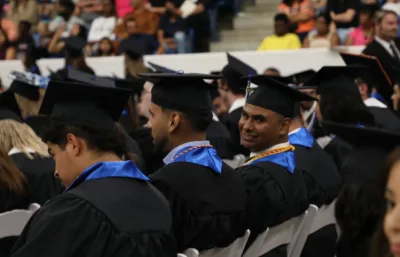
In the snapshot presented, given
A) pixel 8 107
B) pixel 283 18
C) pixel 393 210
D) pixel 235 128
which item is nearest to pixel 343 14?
pixel 283 18

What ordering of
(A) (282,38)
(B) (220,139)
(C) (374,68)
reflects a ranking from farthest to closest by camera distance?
(A) (282,38) → (B) (220,139) → (C) (374,68)

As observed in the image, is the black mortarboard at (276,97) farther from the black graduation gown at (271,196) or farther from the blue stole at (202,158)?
the blue stole at (202,158)

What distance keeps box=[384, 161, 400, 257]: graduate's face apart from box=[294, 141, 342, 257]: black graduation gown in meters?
3.14

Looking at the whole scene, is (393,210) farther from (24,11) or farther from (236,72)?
(24,11)

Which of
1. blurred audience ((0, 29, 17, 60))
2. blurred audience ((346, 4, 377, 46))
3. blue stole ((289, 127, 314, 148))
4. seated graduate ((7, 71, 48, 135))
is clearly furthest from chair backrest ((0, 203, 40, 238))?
blurred audience ((0, 29, 17, 60))

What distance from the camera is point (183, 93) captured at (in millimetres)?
4488

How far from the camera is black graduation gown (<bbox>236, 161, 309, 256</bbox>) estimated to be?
15.3 feet

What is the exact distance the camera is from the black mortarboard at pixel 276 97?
5.23 meters

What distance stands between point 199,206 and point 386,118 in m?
3.12

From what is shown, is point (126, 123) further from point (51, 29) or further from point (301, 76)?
point (51, 29)

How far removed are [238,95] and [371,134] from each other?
5326 mm

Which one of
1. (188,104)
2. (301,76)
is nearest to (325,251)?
(188,104)

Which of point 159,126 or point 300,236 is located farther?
point 300,236

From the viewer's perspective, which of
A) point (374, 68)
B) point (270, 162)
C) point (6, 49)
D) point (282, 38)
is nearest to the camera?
point (270, 162)
